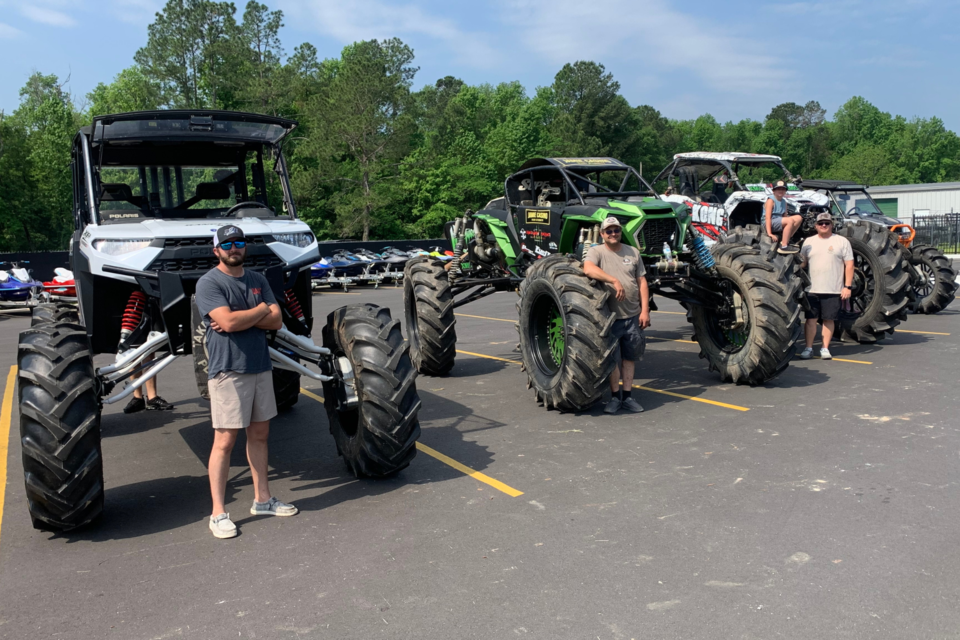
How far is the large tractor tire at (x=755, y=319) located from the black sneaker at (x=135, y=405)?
622cm

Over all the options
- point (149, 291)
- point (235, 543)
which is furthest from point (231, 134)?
point (235, 543)

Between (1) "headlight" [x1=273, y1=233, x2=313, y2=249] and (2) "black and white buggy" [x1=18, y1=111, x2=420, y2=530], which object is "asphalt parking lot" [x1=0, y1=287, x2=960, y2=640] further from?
(1) "headlight" [x1=273, y1=233, x2=313, y2=249]

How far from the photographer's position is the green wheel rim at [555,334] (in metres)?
8.30

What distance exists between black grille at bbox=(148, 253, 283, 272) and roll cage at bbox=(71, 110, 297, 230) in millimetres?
1179

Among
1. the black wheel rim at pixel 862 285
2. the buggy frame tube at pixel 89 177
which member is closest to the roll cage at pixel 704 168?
the black wheel rim at pixel 862 285

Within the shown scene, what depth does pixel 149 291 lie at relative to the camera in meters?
5.38

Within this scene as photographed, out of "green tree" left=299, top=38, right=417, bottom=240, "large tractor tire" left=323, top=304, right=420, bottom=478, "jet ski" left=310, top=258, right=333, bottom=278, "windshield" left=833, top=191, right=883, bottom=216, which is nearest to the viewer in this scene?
"large tractor tire" left=323, top=304, right=420, bottom=478

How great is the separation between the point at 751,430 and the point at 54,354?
5368 mm

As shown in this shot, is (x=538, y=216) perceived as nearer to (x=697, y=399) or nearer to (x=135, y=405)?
(x=697, y=399)

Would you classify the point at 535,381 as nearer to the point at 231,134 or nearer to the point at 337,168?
the point at 231,134

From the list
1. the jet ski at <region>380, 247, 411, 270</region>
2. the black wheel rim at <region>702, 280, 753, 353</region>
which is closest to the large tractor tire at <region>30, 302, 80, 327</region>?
the black wheel rim at <region>702, 280, 753, 353</region>

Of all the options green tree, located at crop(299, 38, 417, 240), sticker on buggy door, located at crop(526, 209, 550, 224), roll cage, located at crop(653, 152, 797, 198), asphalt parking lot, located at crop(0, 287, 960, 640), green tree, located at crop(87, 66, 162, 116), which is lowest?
asphalt parking lot, located at crop(0, 287, 960, 640)

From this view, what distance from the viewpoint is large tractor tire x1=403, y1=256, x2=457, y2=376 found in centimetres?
980

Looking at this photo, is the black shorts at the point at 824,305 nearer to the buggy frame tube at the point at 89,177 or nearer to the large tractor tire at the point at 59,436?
the buggy frame tube at the point at 89,177
